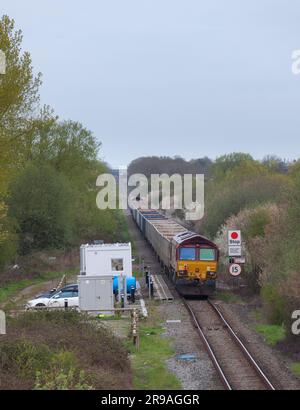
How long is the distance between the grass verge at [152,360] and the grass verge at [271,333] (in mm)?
3168

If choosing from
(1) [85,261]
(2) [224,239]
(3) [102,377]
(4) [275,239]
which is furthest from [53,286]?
(3) [102,377]

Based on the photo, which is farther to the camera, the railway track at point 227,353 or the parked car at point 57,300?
the parked car at point 57,300

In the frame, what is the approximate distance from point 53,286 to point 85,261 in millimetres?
6756

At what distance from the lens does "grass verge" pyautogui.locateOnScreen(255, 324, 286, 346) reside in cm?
2255

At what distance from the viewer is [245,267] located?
34875 millimetres

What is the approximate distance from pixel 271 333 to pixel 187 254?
10109 mm

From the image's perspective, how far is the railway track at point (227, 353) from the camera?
56.1 feet

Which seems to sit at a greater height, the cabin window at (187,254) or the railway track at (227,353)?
the cabin window at (187,254)

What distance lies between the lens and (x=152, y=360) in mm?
19969
